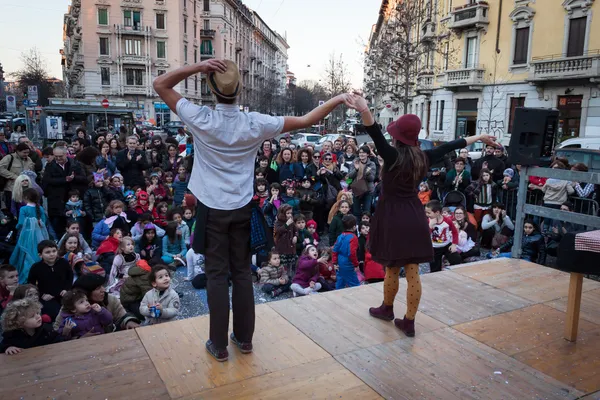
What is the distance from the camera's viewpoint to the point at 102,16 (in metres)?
48.6

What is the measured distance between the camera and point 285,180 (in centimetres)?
889

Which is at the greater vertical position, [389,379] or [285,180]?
[285,180]

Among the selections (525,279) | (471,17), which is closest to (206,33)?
(471,17)

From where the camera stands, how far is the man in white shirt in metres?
2.81

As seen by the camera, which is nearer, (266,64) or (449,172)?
(449,172)

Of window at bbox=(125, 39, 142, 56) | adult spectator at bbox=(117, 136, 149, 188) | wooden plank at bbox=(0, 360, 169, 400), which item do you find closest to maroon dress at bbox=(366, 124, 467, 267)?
wooden plank at bbox=(0, 360, 169, 400)

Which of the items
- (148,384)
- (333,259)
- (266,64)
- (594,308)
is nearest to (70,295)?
(148,384)

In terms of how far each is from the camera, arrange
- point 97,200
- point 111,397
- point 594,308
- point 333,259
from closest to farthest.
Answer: point 111,397
point 594,308
point 333,259
point 97,200

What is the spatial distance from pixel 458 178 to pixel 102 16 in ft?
165

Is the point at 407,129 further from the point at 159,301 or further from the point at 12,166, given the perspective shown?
the point at 12,166

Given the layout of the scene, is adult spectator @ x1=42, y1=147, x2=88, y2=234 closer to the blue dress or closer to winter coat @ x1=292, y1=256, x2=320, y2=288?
the blue dress

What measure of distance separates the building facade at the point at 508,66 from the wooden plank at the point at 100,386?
19.8 meters

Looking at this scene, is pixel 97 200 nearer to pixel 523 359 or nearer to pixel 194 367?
pixel 194 367

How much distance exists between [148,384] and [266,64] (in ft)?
308
